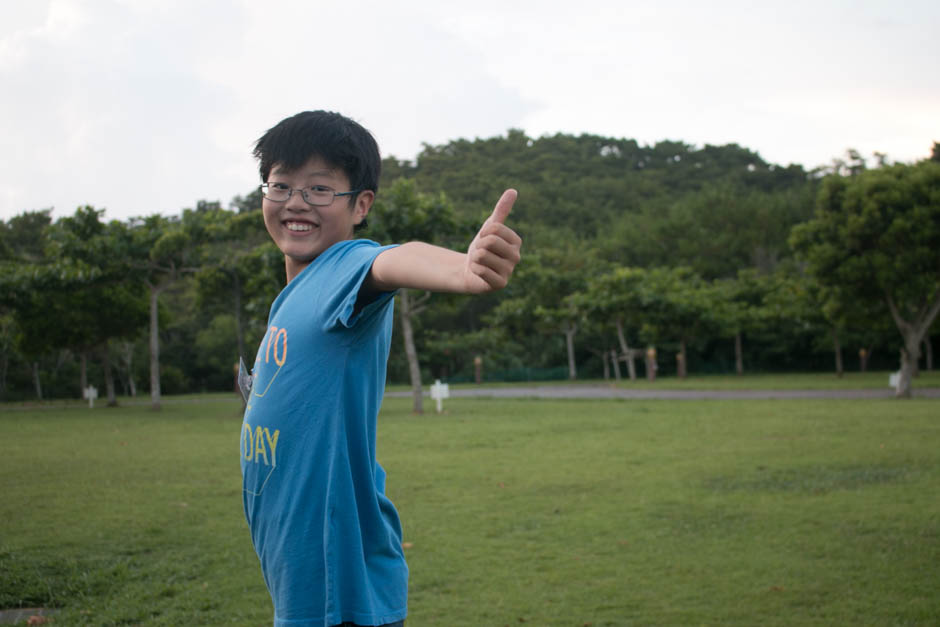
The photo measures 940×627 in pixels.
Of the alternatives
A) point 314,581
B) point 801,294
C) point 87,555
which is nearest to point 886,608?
point 314,581

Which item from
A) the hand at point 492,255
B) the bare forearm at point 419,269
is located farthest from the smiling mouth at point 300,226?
the hand at point 492,255

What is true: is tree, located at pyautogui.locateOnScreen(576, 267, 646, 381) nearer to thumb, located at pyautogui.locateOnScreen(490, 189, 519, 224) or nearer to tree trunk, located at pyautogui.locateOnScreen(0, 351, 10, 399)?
tree trunk, located at pyautogui.locateOnScreen(0, 351, 10, 399)

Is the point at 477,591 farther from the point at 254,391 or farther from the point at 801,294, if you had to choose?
the point at 801,294

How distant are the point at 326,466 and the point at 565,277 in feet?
121

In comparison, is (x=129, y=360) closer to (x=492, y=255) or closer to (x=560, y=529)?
(x=560, y=529)

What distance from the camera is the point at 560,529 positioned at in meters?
6.83

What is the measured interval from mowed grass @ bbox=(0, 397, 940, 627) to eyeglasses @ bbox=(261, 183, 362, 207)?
3279mm

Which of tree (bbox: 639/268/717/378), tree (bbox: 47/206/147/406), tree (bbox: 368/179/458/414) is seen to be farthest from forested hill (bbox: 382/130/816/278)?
tree (bbox: 368/179/458/414)

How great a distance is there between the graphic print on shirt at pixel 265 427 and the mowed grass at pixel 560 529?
3039mm

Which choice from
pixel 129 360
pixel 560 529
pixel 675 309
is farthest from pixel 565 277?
pixel 560 529

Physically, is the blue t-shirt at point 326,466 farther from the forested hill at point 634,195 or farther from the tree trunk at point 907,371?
the forested hill at point 634,195

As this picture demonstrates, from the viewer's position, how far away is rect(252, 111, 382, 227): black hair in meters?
2.01

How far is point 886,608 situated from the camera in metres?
4.66

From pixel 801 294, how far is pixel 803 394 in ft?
29.5
